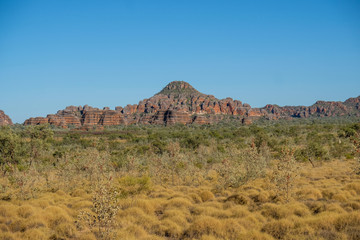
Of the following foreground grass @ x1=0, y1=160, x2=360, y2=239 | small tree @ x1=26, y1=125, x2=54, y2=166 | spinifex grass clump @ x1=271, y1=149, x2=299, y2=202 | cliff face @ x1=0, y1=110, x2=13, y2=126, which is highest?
cliff face @ x1=0, y1=110, x2=13, y2=126

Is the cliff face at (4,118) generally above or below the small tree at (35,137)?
above

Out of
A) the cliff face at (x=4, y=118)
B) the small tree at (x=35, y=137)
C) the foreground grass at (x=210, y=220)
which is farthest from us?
the cliff face at (x=4, y=118)

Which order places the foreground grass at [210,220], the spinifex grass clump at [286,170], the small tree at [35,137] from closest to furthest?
the foreground grass at [210,220] < the spinifex grass clump at [286,170] < the small tree at [35,137]

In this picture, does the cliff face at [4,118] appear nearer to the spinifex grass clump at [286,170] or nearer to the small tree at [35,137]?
the small tree at [35,137]

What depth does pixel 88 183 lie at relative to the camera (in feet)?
81.1

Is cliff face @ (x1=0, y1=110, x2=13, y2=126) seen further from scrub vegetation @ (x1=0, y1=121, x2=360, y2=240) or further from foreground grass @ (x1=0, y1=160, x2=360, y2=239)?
foreground grass @ (x1=0, y1=160, x2=360, y2=239)

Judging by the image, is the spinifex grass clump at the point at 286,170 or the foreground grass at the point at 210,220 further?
the spinifex grass clump at the point at 286,170

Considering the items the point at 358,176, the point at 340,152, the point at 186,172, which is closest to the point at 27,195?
the point at 186,172

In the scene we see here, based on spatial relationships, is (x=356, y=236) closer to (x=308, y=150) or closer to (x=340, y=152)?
(x=308, y=150)

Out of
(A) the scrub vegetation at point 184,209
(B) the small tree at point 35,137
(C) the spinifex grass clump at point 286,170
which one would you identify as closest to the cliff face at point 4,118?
(B) the small tree at point 35,137

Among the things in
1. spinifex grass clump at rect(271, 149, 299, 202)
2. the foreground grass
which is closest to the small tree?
the foreground grass

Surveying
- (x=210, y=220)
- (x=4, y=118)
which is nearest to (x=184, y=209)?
(x=210, y=220)

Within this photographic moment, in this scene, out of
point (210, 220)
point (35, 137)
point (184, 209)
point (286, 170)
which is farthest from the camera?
point (35, 137)

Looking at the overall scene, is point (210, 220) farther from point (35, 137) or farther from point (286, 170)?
point (35, 137)
